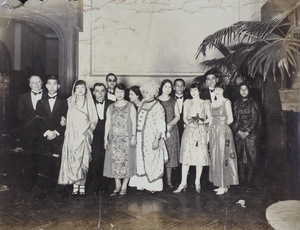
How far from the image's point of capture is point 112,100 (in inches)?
194

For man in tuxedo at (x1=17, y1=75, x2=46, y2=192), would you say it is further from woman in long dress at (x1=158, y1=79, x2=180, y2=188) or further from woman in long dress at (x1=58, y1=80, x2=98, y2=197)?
woman in long dress at (x1=158, y1=79, x2=180, y2=188)

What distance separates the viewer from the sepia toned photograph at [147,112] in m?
4.29

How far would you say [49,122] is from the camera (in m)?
4.63

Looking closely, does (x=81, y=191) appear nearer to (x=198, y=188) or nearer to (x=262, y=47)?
(x=198, y=188)

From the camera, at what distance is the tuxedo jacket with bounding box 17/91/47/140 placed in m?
4.67

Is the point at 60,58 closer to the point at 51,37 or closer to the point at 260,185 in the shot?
the point at 51,37

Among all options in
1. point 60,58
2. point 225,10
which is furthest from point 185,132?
point 60,58

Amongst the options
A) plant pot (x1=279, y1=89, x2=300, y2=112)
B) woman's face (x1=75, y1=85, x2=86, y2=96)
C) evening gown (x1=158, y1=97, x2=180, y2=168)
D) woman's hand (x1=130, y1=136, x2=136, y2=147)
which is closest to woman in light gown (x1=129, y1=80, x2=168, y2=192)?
woman's hand (x1=130, y1=136, x2=136, y2=147)

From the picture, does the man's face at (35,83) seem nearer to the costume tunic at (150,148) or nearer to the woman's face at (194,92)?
the costume tunic at (150,148)

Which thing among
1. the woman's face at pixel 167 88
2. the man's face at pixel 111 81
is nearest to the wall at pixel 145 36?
the man's face at pixel 111 81

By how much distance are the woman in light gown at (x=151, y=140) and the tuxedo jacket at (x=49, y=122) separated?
126cm

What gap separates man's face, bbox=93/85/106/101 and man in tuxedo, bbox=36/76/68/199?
20.1 inches

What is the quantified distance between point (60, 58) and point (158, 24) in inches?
75.1

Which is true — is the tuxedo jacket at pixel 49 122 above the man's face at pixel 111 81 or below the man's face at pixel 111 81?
below
